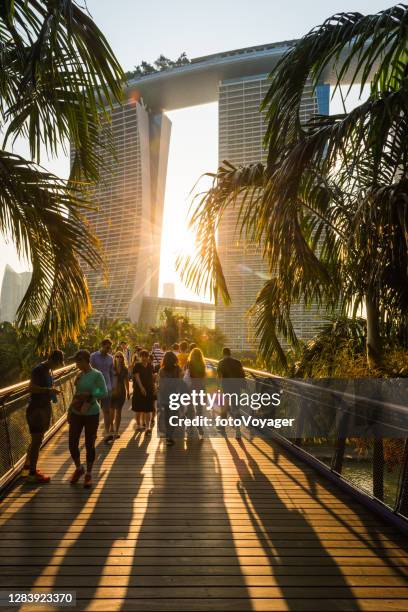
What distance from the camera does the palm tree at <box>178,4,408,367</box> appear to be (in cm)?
446

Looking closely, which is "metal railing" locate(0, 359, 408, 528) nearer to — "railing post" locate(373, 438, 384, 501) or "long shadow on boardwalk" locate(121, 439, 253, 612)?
"railing post" locate(373, 438, 384, 501)

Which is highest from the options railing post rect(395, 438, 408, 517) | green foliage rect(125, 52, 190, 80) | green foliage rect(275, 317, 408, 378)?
green foliage rect(125, 52, 190, 80)

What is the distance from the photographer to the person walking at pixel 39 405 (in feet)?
21.4

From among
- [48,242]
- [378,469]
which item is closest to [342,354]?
[378,469]

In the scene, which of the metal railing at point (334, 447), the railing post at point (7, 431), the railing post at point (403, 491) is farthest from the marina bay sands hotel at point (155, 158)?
the railing post at point (403, 491)

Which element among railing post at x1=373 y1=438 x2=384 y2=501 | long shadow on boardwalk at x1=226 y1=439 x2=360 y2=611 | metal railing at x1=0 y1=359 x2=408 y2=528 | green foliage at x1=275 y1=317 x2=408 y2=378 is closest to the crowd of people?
metal railing at x1=0 y1=359 x2=408 y2=528

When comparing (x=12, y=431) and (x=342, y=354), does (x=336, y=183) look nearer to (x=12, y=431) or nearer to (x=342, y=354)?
(x=342, y=354)

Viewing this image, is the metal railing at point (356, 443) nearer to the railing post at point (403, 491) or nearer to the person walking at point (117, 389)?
the railing post at point (403, 491)

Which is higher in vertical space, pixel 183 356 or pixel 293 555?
pixel 183 356

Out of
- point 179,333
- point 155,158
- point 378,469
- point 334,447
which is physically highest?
point 155,158

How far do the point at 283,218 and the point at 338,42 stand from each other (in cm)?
157

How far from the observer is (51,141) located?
15.3 feet

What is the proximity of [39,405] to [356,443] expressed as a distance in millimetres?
3658

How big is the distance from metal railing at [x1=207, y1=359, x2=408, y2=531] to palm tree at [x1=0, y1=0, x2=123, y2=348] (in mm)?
2970
